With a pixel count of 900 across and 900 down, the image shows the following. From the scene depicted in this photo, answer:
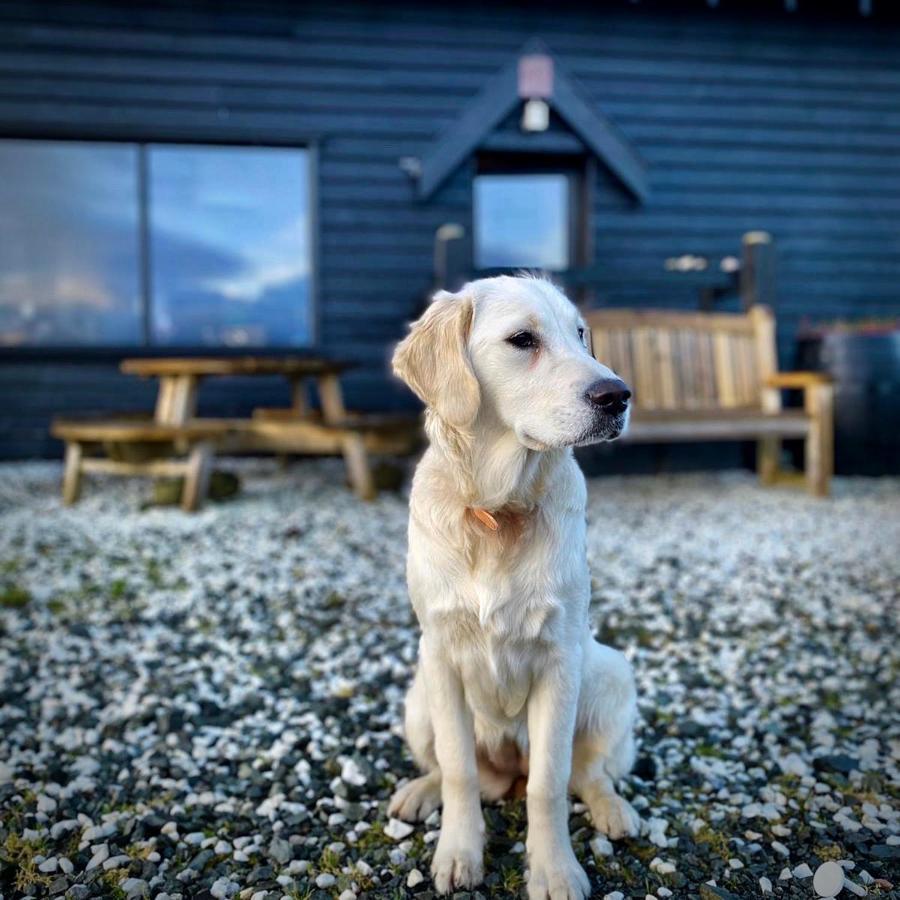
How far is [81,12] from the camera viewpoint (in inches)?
254

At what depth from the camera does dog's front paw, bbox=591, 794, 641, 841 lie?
1766mm

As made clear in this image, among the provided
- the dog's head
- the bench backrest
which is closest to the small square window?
the bench backrest

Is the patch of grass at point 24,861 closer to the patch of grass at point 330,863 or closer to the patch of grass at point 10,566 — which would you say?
the patch of grass at point 330,863

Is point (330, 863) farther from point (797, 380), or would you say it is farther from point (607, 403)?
point (797, 380)

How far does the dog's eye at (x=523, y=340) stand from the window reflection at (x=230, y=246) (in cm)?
569

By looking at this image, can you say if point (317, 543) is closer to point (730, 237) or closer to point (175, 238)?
point (175, 238)

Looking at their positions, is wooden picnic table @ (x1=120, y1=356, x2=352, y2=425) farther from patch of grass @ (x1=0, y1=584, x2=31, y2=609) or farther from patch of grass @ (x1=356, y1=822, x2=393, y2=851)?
patch of grass @ (x1=356, y1=822, x2=393, y2=851)

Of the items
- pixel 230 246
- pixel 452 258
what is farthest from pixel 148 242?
pixel 452 258

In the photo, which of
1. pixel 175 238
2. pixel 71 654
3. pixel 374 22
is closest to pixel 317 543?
pixel 71 654

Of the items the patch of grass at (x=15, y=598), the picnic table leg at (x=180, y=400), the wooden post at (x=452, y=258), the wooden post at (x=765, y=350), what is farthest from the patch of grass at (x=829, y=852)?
the wooden post at (x=765, y=350)

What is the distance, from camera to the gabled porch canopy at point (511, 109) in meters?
6.46

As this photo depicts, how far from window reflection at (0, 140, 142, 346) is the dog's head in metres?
6.15

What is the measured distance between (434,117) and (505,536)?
6.09 m

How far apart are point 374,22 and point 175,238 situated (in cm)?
258
